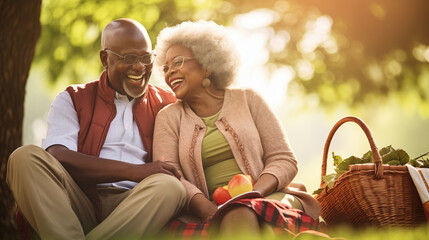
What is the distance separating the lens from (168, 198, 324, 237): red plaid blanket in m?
3.40

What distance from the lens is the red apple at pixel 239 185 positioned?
3.73 metres

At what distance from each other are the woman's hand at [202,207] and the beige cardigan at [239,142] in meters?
0.12

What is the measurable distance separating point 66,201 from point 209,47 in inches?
74.0

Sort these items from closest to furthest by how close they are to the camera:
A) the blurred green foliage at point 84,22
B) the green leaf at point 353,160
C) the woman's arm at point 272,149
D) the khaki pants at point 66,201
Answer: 1. the khaki pants at point 66,201
2. the woman's arm at point 272,149
3. the green leaf at point 353,160
4. the blurred green foliage at point 84,22

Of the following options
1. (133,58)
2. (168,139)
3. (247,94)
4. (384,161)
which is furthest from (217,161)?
(384,161)

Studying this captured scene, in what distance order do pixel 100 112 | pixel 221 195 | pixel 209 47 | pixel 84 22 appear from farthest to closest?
pixel 84 22 < pixel 209 47 < pixel 100 112 < pixel 221 195

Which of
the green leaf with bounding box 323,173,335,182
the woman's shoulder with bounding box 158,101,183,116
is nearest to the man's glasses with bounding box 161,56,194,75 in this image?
the woman's shoulder with bounding box 158,101,183,116

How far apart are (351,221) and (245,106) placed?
4.22 feet

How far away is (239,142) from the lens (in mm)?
4191

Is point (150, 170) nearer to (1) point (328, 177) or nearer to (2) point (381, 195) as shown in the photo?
(1) point (328, 177)

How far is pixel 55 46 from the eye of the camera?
338 inches

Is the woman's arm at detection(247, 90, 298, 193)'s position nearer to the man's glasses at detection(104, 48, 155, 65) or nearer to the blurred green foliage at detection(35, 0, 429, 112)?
the man's glasses at detection(104, 48, 155, 65)

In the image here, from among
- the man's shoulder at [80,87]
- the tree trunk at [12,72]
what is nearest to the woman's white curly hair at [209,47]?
the man's shoulder at [80,87]

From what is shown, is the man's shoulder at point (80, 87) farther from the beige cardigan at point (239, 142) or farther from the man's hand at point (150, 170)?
the man's hand at point (150, 170)
